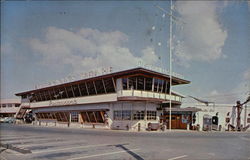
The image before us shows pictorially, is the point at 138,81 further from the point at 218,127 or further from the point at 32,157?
the point at 32,157

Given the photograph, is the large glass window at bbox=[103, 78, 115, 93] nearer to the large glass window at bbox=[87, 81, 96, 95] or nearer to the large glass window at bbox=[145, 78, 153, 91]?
the large glass window at bbox=[87, 81, 96, 95]

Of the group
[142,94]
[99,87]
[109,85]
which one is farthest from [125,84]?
[99,87]

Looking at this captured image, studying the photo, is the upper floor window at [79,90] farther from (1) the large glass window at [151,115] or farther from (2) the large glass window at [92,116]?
(1) the large glass window at [151,115]

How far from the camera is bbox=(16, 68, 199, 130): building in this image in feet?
87.6

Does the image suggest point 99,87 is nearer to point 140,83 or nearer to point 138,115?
point 140,83

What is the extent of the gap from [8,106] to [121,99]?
56.9 m

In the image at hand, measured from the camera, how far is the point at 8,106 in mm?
69812

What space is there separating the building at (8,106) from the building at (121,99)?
39149 mm

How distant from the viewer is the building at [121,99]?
87.6ft

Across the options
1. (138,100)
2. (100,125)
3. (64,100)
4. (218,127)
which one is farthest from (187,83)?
(64,100)

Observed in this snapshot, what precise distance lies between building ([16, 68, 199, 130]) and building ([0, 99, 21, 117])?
128 ft

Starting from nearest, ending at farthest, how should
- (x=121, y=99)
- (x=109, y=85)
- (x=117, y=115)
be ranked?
(x=121, y=99), (x=117, y=115), (x=109, y=85)

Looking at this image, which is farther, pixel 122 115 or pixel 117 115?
pixel 117 115

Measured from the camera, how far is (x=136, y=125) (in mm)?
26734
